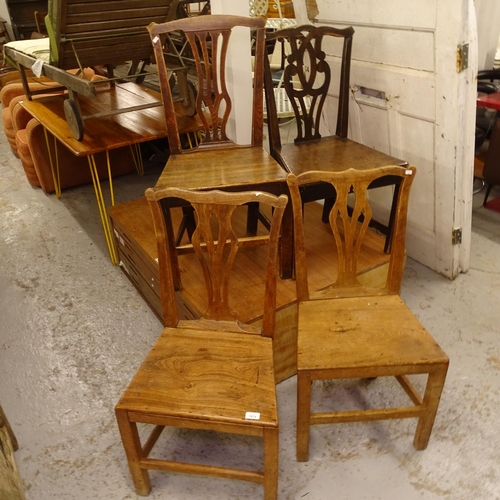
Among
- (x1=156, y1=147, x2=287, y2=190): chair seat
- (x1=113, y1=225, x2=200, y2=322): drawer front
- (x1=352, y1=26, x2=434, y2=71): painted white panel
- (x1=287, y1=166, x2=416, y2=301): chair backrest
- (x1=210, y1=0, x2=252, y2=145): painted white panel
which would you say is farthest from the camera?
(x1=210, y1=0, x2=252, y2=145): painted white panel

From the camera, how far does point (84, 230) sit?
3.10 metres

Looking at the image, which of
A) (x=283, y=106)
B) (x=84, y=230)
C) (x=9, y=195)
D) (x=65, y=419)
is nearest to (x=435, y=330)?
(x=65, y=419)

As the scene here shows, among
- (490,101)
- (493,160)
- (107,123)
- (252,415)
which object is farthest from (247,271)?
(490,101)

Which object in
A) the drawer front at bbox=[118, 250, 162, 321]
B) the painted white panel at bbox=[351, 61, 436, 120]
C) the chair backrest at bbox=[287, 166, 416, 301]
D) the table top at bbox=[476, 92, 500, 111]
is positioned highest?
the painted white panel at bbox=[351, 61, 436, 120]

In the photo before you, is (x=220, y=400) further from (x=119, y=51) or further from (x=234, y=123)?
(x=119, y=51)

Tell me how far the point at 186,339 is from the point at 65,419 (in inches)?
25.8

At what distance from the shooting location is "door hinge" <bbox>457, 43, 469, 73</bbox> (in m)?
1.92

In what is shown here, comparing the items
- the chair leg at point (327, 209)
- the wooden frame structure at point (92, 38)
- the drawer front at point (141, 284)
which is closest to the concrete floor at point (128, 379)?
the drawer front at point (141, 284)

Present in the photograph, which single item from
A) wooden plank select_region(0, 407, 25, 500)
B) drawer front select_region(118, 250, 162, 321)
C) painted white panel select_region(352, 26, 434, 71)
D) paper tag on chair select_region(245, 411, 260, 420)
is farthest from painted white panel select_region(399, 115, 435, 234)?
wooden plank select_region(0, 407, 25, 500)

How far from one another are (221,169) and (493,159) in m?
1.66

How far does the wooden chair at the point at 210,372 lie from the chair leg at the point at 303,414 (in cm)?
10

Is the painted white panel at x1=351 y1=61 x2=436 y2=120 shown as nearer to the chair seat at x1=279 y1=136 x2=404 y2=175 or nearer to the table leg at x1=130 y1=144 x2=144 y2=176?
the chair seat at x1=279 y1=136 x2=404 y2=175

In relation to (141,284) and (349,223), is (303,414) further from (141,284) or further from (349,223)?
(141,284)

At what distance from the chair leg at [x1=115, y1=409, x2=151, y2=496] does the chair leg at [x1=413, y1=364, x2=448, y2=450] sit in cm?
86
